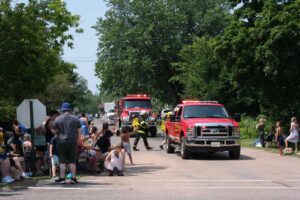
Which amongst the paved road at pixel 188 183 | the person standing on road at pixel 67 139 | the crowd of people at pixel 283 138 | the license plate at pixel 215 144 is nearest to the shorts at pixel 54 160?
the paved road at pixel 188 183

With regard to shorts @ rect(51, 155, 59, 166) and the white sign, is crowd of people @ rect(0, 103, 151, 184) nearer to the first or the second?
shorts @ rect(51, 155, 59, 166)

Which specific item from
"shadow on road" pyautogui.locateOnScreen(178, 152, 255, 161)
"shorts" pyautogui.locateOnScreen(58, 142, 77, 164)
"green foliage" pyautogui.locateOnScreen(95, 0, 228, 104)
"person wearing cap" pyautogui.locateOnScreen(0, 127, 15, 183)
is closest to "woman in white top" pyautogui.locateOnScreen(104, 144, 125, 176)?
"shorts" pyautogui.locateOnScreen(58, 142, 77, 164)

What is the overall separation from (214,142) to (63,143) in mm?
8944

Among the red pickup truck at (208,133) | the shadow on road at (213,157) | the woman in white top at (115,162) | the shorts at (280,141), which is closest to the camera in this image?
the woman in white top at (115,162)

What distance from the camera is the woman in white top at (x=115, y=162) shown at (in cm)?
1602

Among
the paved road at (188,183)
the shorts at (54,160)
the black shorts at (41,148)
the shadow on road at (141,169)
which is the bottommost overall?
the paved road at (188,183)

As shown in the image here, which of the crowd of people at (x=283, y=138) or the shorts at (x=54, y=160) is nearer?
the shorts at (x=54, y=160)

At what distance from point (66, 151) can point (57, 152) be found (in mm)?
745

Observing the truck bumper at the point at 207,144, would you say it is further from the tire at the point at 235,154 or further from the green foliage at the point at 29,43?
the green foliage at the point at 29,43

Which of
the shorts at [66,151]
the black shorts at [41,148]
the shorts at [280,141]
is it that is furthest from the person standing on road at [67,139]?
the shorts at [280,141]

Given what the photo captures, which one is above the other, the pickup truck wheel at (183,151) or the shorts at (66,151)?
the shorts at (66,151)

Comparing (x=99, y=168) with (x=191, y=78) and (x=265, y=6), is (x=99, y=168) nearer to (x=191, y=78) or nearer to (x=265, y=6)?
(x=265, y=6)

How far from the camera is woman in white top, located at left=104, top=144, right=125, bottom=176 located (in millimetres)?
16016

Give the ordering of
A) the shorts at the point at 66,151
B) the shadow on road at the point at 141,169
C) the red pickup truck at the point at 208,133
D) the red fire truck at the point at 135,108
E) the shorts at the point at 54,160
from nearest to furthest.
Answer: the shorts at the point at 66,151 < the shorts at the point at 54,160 < the shadow on road at the point at 141,169 < the red pickup truck at the point at 208,133 < the red fire truck at the point at 135,108
